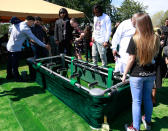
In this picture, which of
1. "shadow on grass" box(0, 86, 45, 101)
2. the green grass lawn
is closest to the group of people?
the green grass lawn

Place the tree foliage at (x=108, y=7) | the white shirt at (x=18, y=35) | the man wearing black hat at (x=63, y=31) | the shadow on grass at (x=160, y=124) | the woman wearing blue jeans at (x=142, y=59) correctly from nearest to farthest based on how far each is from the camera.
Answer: the woman wearing blue jeans at (x=142, y=59)
the shadow on grass at (x=160, y=124)
the white shirt at (x=18, y=35)
the man wearing black hat at (x=63, y=31)
the tree foliage at (x=108, y=7)

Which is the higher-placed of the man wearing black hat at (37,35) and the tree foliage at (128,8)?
the tree foliage at (128,8)

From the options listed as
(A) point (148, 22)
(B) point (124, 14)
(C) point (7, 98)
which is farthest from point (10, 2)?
(B) point (124, 14)

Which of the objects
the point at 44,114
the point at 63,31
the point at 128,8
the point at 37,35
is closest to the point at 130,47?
the point at 44,114

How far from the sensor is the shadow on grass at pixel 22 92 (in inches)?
137

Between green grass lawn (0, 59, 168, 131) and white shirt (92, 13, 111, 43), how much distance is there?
5.97 ft

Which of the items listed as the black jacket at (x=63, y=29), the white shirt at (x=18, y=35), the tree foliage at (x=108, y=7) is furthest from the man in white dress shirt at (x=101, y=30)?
the tree foliage at (x=108, y=7)

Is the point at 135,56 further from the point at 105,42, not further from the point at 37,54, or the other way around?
the point at 37,54

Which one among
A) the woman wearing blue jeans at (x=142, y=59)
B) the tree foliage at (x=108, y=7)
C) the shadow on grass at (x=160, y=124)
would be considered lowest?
the shadow on grass at (x=160, y=124)

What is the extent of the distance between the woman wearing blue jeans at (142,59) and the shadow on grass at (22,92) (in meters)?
2.42

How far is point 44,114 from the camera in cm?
275

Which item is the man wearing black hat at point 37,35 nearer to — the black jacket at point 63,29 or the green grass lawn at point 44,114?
the black jacket at point 63,29

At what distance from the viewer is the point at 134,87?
6.23 ft

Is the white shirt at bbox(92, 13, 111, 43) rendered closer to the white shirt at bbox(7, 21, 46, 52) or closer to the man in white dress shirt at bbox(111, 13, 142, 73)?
the man in white dress shirt at bbox(111, 13, 142, 73)
